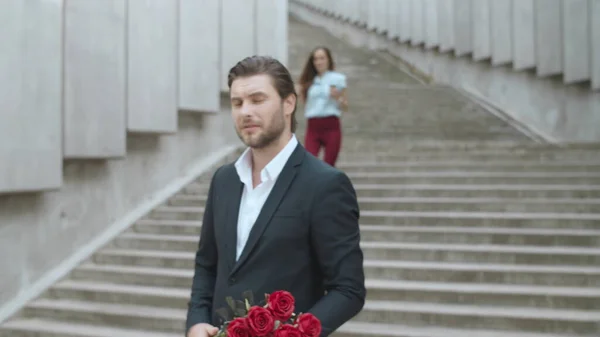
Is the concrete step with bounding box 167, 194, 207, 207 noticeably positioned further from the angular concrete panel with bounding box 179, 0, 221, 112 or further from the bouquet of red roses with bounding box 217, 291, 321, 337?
the bouquet of red roses with bounding box 217, 291, 321, 337

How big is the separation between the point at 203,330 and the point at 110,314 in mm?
4118

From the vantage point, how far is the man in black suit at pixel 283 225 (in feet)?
5.38

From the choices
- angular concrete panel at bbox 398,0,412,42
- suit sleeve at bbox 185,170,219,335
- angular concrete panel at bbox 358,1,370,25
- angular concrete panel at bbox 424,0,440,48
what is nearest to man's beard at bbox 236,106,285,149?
suit sleeve at bbox 185,170,219,335

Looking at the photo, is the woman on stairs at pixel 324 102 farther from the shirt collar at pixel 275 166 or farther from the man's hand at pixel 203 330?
the man's hand at pixel 203 330

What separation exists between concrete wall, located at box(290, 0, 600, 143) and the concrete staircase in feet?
6.67

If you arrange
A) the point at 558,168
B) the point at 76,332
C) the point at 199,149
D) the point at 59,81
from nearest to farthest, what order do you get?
the point at 76,332
the point at 59,81
the point at 558,168
the point at 199,149

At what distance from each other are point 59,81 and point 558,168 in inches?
201

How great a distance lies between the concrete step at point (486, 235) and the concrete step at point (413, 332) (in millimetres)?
1296

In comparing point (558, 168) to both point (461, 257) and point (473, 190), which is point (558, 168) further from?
point (461, 257)

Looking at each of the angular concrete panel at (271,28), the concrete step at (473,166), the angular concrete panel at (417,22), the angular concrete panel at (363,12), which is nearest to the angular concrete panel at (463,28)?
the angular concrete panel at (417,22)

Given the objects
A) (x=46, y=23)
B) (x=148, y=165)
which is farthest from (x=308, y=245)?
(x=148, y=165)

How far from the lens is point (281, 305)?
1468 mm

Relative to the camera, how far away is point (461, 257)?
5.57 metres

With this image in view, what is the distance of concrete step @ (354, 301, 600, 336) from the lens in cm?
452
